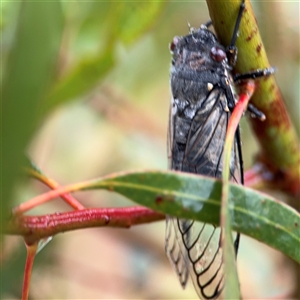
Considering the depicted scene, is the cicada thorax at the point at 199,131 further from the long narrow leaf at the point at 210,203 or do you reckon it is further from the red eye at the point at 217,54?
the long narrow leaf at the point at 210,203

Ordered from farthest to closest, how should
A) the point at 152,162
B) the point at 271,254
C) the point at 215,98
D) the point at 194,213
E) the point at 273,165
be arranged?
1. the point at 152,162
2. the point at 271,254
3. the point at 273,165
4. the point at 215,98
5. the point at 194,213

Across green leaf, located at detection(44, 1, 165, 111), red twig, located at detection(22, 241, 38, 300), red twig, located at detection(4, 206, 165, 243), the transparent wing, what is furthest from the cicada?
red twig, located at detection(22, 241, 38, 300)

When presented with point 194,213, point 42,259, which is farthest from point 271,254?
point 194,213

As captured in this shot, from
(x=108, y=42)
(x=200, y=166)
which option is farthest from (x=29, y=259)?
(x=108, y=42)

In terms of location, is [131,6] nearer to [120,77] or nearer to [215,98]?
[215,98]

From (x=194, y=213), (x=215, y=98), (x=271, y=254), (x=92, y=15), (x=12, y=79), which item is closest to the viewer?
(x=12, y=79)

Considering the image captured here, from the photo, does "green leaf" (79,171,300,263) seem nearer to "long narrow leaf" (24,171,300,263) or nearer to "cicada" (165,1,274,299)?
"long narrow leaf" (24,171,300,263)

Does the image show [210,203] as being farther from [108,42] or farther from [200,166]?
[108,42]
